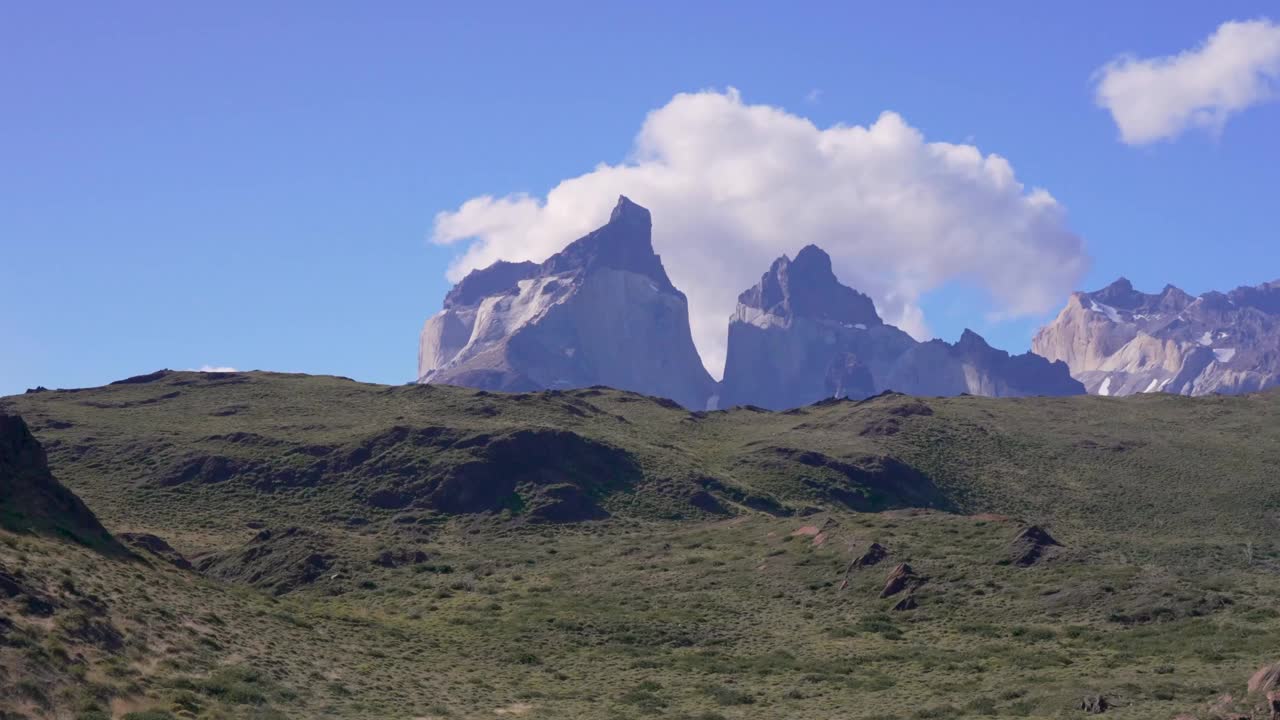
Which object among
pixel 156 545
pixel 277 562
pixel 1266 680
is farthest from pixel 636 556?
pixel 1266 680

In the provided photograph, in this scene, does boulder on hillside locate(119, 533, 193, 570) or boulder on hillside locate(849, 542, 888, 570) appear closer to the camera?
boulder on hillside locate(119, 533, 193, 570)

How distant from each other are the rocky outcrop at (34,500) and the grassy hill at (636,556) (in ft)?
9.03

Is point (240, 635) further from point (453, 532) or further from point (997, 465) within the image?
point (997, 465)

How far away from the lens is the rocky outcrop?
55500mm

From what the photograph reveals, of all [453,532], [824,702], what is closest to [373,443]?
[453,532]

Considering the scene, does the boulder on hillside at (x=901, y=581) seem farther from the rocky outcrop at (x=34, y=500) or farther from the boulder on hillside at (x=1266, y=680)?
the rocky outcrop at (x=34, y=500)

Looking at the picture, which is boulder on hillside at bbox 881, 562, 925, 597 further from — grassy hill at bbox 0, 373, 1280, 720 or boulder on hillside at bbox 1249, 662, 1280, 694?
boulder on hillside at bbox 1249, 662, 1280, 694

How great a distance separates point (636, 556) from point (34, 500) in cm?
3930

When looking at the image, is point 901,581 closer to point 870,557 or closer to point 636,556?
point 870,557

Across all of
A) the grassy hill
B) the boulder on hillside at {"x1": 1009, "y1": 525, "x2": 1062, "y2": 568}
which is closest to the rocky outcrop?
the grassy hill

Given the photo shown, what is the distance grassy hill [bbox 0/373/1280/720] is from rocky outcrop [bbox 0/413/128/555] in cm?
275

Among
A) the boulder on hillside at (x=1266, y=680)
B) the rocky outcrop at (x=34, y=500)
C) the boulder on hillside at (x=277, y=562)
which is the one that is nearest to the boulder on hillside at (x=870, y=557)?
the boulder on hillside at (x=277, y=562)

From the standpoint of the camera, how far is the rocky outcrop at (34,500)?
182ft

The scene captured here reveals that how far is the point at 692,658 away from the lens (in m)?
58.7
